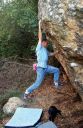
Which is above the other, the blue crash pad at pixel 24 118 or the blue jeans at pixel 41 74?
the blue jeans at pixel 41 74

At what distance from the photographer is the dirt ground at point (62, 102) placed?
912cm

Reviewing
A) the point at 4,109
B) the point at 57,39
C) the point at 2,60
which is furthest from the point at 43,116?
the point at 2,60

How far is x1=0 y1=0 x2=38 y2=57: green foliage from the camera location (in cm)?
1146

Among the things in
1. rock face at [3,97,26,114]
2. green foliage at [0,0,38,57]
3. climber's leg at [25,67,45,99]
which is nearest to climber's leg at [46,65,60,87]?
climber's leg at [25,67,45,99]

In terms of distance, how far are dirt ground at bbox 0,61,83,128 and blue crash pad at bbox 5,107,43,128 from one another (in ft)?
0.94

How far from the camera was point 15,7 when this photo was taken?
12148 mm

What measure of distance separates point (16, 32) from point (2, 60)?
0.89 m

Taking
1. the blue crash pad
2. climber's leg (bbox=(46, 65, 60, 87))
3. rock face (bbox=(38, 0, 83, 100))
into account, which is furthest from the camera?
climber's leg (bbox=(46, 65, 60, 87))

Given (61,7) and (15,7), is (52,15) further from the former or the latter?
(15,7)

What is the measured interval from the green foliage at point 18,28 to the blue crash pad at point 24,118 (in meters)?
2.76

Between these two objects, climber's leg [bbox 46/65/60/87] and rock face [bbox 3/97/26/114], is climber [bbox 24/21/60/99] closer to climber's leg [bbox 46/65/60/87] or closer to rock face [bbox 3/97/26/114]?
climber's leg [bbox 46/65/60/87]

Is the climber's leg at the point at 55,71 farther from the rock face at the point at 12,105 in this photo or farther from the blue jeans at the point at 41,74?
the rock face at the point at 12,105

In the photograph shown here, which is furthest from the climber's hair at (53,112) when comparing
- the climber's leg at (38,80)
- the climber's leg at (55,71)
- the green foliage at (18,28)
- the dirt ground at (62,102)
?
the green foliage at (18,28)

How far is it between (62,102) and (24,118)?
1.25 m
